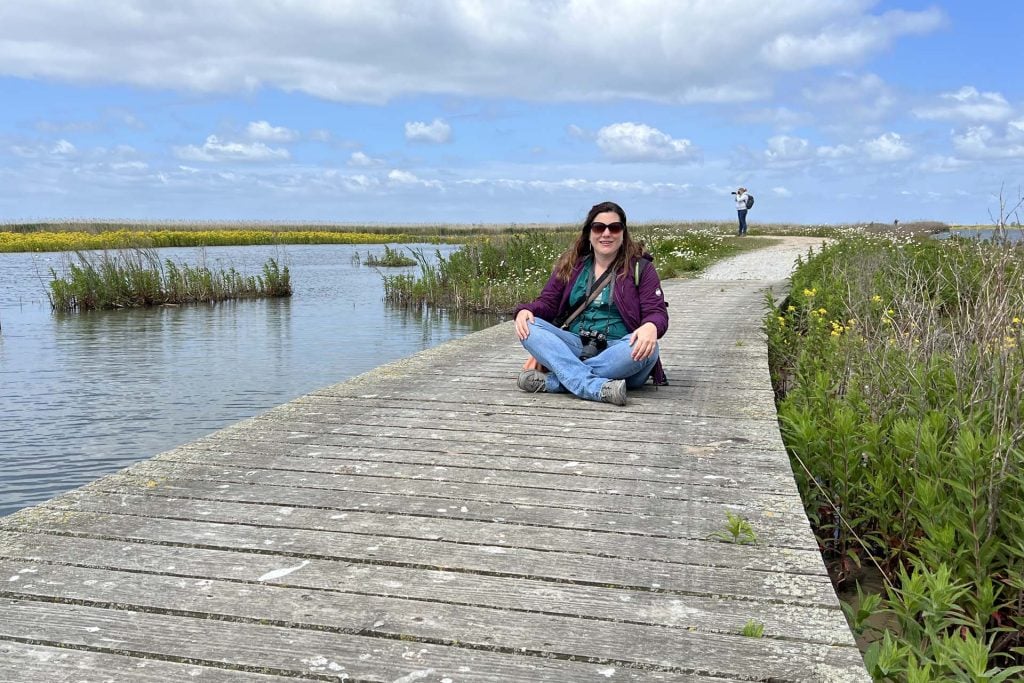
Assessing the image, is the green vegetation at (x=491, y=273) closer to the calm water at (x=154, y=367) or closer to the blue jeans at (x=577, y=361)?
the calm water at (x=154, y=367)

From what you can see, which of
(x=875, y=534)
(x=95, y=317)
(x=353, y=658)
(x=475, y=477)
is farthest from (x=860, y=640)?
(x=95, y=317)

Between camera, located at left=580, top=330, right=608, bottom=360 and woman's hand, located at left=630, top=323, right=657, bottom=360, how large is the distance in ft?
1.61

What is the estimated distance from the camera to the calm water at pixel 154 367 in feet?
26.7

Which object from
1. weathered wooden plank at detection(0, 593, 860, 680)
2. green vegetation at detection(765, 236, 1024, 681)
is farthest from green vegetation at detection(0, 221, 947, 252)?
weathered wooden plank at detection(0, 593, 860, 680)

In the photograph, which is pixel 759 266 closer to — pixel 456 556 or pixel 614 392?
pixel 614 392

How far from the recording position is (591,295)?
5863mm

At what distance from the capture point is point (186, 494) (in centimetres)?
361

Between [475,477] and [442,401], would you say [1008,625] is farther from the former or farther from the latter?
[442,401]

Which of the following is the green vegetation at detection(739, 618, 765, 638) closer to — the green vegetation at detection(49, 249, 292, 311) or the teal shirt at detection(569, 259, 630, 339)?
the teal shirt at detection(569, 259, 630, 339)

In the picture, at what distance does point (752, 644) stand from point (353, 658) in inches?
42.8

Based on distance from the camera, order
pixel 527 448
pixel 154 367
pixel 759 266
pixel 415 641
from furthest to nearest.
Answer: pixel 759 266
pixel 154 367
pixel 527 448
pixel 415 641

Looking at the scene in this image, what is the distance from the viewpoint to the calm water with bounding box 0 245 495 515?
320 inches

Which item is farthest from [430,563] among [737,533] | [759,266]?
[759,266]

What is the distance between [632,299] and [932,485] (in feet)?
7.85
